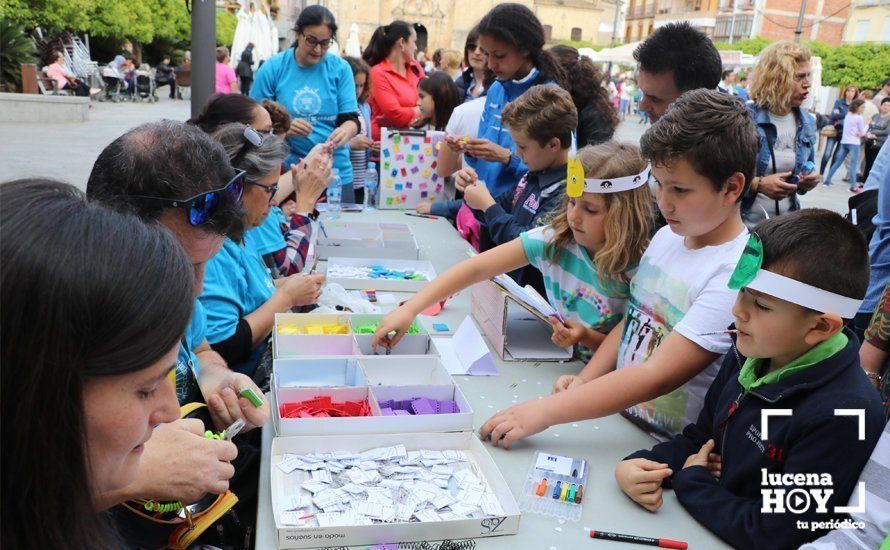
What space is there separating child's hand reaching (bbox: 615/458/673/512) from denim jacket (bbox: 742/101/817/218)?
2.38m

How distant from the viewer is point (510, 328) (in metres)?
2.44

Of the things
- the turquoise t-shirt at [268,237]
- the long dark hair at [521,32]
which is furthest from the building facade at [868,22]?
the turquoise t-shirt at [268,237]

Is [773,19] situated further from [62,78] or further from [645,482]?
[645,482]

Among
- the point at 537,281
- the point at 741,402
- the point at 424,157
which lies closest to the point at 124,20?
the point at 424,157

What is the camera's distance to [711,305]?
1.67 m

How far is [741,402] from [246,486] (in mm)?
1156

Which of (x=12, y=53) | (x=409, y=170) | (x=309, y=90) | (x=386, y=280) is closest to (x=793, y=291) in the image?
(x=386, y=280)

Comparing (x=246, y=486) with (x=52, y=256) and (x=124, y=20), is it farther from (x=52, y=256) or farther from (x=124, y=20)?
(x=124, y=20)

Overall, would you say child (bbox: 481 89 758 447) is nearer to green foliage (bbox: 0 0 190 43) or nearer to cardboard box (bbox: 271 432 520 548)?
cardboard box (bbox: 271 432 520 548)

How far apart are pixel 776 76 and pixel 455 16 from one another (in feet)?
191

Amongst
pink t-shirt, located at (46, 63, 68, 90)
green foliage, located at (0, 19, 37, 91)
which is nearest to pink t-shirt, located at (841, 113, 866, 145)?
green foliage, located at (0, 19, 37, 91)

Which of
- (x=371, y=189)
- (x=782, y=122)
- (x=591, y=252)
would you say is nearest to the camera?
(x=591, y=252)

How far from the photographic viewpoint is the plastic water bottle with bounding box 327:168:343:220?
4016 millimetres

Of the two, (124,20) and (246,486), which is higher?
(124,20)
